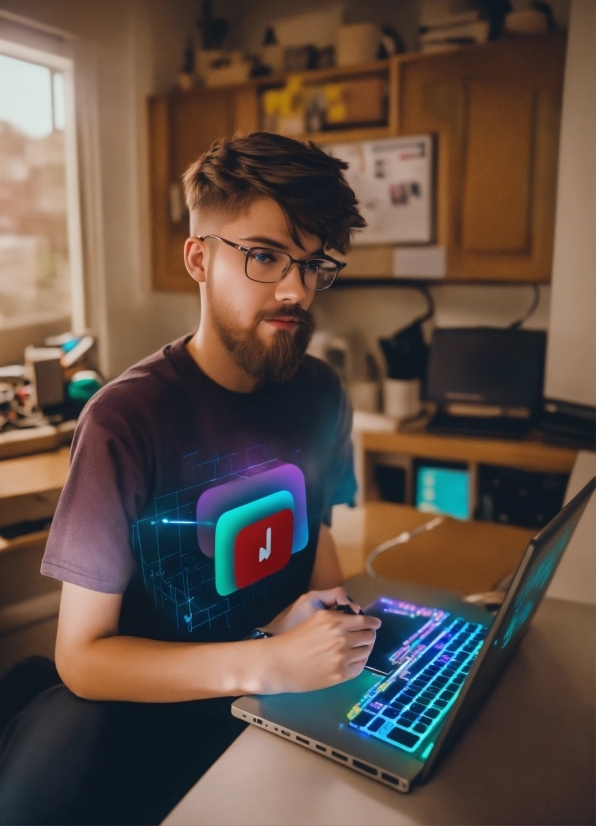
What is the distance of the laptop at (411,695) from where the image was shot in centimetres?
59

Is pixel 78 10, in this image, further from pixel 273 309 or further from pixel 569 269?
pixel 569 269

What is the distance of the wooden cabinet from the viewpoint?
6.07ft

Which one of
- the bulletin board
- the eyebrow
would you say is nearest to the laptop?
the eyebrow

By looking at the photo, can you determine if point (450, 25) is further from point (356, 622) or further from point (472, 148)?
point (356, 622)

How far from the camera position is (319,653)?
Answer: 66 cm

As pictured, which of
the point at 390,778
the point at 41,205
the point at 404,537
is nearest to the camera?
the point at 390,778

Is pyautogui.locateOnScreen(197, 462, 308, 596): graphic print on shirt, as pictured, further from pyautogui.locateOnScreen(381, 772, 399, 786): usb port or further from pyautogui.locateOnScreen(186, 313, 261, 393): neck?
pyautogui.locateOnScreen(381, 772, 399, 786): usb port

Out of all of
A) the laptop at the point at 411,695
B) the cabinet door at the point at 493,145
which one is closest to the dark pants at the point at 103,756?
the laptop at the point at 411,695

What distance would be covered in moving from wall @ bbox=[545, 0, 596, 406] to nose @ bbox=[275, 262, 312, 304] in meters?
1.17

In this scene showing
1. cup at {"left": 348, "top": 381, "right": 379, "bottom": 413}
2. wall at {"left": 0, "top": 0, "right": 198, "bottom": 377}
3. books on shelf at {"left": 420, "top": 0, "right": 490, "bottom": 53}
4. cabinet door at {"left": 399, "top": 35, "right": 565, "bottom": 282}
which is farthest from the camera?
cup at {"left": 348, "top": 381, "right": 379, "bottom": 413}

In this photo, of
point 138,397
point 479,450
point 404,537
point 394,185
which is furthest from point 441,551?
point 394,185

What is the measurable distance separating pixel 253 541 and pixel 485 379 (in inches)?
50.1

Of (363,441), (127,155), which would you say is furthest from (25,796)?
(363,441)

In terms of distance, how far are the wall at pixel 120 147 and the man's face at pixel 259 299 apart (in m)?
0.51
